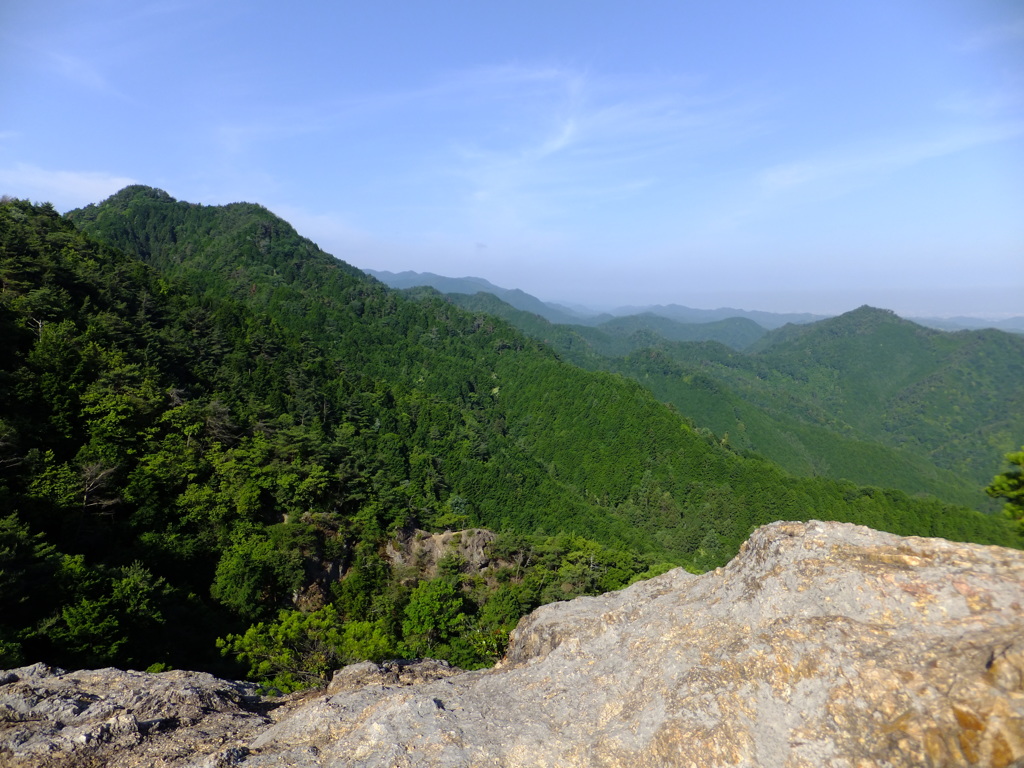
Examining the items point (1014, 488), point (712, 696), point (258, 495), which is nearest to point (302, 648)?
point (258, 495)

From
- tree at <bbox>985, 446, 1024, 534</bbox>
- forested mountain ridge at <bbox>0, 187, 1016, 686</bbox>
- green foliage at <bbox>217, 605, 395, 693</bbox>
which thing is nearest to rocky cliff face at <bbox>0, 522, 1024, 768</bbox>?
forested mountain ridge at <bbox>0, 187, 1016, 686</bbox>

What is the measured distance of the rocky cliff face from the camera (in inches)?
251

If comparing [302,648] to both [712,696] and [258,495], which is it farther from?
[712,696]

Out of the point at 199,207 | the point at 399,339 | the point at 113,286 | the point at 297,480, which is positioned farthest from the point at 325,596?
the point at 199,207

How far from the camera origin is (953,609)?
Answer: 282 inches

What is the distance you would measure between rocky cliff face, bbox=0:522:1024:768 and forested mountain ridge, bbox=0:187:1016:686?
24.4 ft

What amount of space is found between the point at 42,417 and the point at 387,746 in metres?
29.8

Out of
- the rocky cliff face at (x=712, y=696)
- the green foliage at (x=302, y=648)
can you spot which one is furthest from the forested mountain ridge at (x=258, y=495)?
the rocky cliff face at (x=712, y=696)

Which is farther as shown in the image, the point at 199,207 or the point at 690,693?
the point at 199,207

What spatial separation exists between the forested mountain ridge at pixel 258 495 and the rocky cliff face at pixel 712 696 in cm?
744

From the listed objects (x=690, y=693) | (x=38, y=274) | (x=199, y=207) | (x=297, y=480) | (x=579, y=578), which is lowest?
(x=579, y=578)

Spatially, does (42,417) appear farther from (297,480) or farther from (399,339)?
(399,339)

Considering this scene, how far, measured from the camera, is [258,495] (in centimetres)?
2844

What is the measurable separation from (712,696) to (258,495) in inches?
1103
